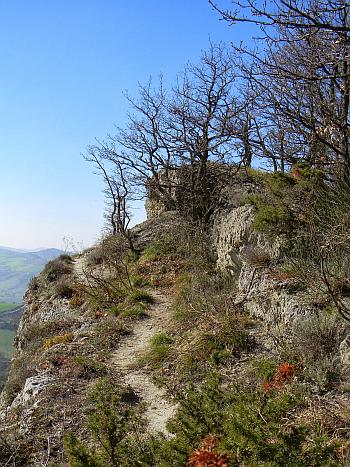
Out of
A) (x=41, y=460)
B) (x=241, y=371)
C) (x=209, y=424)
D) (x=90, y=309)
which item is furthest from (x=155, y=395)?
(x=90, y=309)

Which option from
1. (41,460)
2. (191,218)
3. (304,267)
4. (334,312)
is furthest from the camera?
(191,218)

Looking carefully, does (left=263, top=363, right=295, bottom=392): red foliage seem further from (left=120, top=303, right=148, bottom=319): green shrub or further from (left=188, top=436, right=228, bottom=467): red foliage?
(left=120, top=303, right=148, bottom=319): green shrub

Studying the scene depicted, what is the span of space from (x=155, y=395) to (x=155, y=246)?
11771 millimetres

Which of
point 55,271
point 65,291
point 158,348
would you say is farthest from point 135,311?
point 55,271

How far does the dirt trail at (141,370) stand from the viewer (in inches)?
255

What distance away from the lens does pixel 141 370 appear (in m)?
8.32

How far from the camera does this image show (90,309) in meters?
13.1

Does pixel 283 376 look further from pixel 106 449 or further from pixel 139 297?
pixel 139 297

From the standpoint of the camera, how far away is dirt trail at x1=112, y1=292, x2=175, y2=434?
647 cm

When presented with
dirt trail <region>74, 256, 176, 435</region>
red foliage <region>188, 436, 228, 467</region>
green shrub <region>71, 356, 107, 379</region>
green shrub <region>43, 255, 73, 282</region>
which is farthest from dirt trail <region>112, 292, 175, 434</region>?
green shrub <region>43, 255, 73, 282</region>

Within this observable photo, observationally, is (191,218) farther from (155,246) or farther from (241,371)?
(241,371)

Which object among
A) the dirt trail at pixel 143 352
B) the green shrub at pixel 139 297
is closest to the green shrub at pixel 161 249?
the dirt trail at pixel 143 352

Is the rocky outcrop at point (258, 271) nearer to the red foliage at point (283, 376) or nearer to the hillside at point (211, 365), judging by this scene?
the hillside at point (211, 365)

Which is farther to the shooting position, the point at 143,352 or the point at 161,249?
the point at 161,249
